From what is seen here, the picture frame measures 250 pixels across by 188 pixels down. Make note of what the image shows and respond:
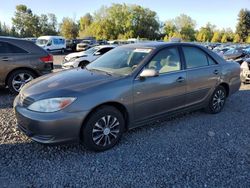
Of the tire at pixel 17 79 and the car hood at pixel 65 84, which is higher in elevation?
the car hood at pixel 65 84

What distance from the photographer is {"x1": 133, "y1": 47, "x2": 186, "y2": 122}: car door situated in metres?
3.76

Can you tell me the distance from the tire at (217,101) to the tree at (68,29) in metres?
68.7

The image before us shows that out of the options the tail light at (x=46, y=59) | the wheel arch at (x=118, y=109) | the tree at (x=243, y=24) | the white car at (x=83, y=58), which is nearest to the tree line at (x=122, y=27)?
the tree at (x=243, y=24)

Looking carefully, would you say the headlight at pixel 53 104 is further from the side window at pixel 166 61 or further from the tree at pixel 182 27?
the tree at pixel 182 27

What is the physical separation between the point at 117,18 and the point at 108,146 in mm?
66427

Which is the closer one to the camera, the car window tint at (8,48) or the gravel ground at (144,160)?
the gravel ground at (144,160)

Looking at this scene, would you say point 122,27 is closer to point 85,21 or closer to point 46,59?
point 85,21

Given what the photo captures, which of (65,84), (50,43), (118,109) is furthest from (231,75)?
(50,43)

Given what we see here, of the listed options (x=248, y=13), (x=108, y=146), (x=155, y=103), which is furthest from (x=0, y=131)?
(x=248, y=13)

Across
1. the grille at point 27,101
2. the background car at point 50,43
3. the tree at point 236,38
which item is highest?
the tree at point 236,38

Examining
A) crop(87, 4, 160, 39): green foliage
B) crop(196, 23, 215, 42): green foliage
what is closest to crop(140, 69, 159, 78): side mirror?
crop(87, 4, 160, 39): green foliage

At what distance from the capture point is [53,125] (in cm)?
308

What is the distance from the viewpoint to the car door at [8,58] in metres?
6.31

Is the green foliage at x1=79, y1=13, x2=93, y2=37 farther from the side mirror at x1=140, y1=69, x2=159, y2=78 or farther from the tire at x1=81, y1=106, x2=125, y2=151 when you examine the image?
the tire at x1=81, y1=106, x2=125, y2=151
